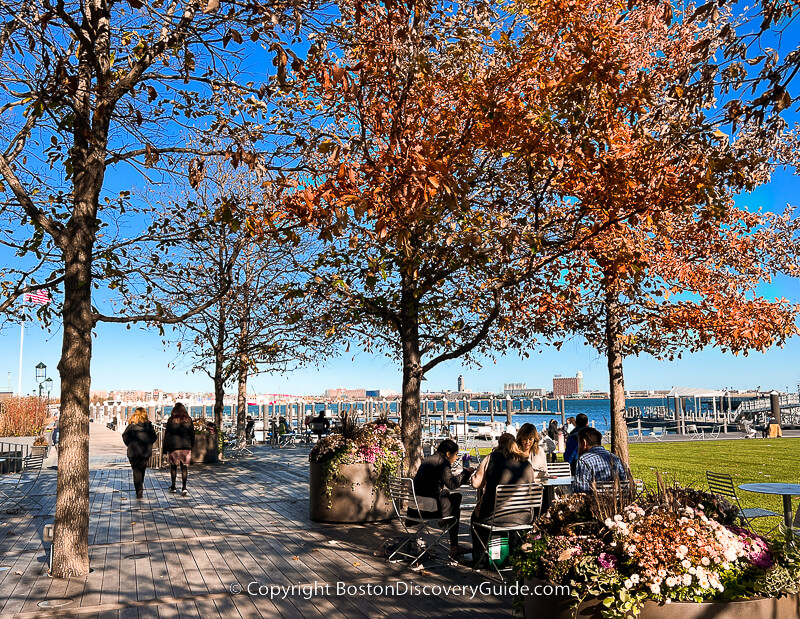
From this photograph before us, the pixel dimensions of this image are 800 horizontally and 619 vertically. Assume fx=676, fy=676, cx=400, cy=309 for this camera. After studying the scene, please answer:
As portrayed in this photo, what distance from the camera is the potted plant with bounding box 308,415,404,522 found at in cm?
980

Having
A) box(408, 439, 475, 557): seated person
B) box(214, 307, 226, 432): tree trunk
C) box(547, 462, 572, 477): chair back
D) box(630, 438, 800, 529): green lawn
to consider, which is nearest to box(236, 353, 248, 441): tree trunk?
box(214, 307, 226, 432): tree trunk

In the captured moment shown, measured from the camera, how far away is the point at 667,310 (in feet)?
42.9

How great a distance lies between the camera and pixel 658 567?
405cm

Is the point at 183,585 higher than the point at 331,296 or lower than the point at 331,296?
lower

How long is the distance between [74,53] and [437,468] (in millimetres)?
6305

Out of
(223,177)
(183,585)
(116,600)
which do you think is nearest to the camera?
(116,600)

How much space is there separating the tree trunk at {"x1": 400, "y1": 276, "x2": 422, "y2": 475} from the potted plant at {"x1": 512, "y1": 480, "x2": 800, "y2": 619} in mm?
6975

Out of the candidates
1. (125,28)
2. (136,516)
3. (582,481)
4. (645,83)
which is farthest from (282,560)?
(645,83)

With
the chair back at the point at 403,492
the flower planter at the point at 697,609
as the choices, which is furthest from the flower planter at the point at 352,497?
the flower planter at the point at 697,609

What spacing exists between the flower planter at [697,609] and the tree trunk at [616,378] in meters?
8.85

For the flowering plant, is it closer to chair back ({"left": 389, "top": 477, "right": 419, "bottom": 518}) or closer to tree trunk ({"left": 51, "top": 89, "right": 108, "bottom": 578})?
chair back ({"left": 389, "top": 477, "right": 419, "bottom": 518})

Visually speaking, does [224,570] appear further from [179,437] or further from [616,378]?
[616,378]

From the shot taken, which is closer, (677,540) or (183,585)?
(677,540)

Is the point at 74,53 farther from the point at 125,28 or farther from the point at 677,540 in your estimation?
the point at 677,540
